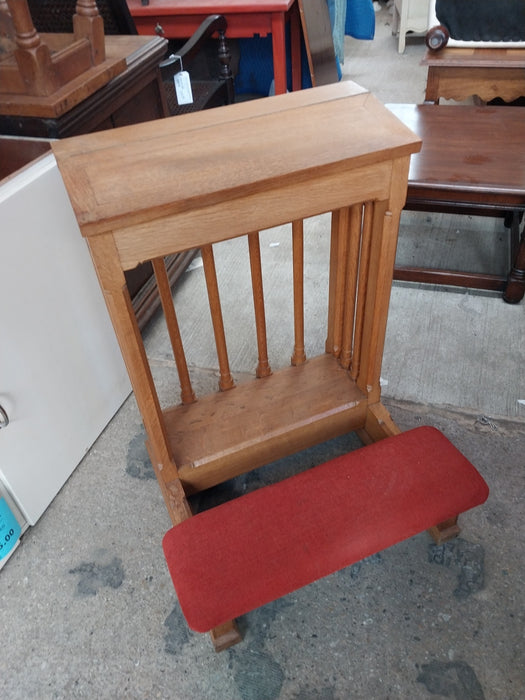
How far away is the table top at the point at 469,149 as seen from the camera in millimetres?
1712

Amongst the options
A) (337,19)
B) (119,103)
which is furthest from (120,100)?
(337,19)

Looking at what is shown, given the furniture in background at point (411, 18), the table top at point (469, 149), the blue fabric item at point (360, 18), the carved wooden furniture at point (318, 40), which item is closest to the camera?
the table top at point (469, 149)

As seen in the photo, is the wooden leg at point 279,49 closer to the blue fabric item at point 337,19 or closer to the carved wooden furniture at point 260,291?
the blue fabric item at point 337,19

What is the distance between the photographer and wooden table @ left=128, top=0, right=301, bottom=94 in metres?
2.75

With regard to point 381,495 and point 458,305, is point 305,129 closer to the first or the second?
point 381,495

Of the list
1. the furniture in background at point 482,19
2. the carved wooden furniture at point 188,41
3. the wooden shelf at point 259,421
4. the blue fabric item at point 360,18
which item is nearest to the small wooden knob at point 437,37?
the furniture in background at point 482,19

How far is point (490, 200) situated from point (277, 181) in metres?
1.08

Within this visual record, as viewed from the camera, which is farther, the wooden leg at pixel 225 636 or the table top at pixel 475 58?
the table top at pixel 475 58

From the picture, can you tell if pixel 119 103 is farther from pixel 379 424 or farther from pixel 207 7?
pixel 207 7

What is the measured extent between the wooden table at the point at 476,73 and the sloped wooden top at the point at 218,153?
1677 mm

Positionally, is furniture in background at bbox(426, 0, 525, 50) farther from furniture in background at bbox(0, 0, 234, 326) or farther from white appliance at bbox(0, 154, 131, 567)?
white appliance at bbox(0, 154, 131, 567)

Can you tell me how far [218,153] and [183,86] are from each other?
152 centimetres

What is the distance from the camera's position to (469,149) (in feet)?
6.20

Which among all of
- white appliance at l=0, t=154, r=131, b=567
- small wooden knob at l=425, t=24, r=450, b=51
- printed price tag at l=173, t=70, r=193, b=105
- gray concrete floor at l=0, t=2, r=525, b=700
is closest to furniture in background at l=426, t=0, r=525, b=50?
small wooden knob at l=425, t=24, r=450, b=51
